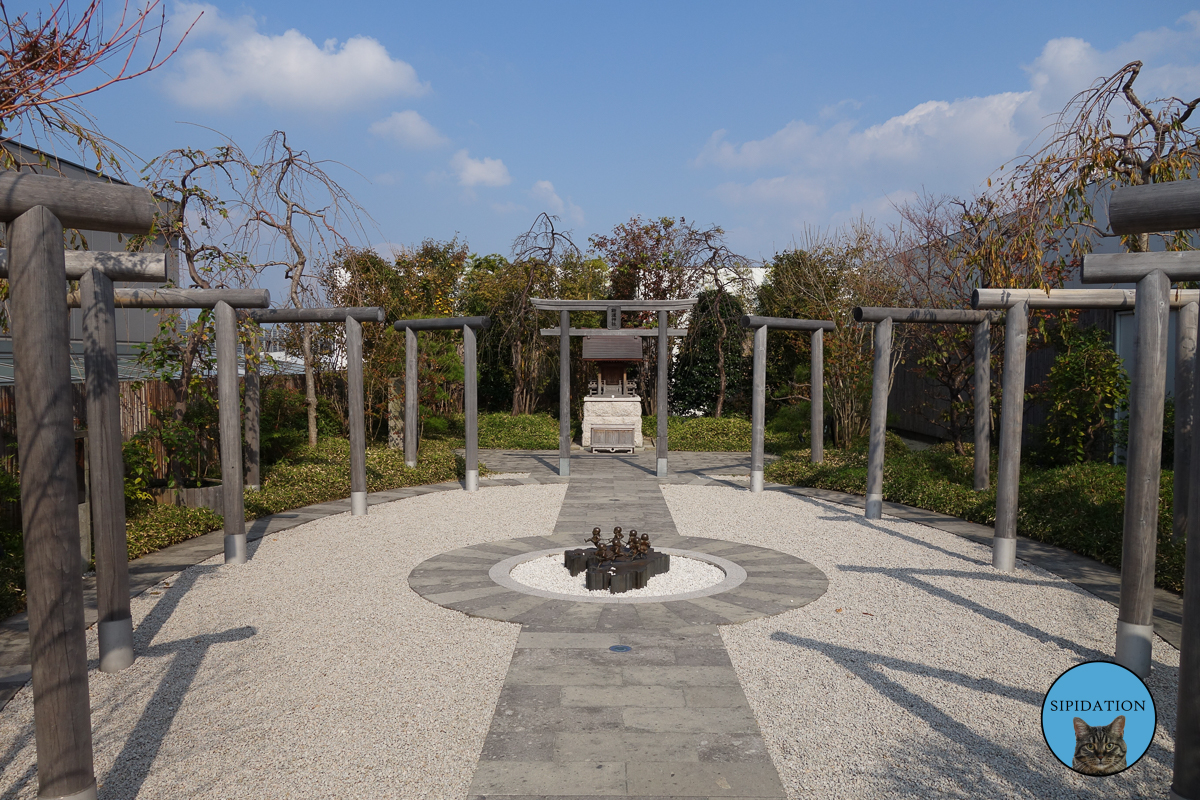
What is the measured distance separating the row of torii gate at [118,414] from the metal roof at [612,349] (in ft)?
23.2

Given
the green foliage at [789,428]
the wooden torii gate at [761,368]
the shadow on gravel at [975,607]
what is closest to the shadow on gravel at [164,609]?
the shadow on gravel at [975,607]

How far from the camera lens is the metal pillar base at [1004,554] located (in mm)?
6332

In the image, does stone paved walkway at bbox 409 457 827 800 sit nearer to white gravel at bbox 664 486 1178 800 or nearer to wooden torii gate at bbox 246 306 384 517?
white gravel at bbox 664 486 1178 800

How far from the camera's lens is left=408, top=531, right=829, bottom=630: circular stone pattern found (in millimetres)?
Answer: 5152

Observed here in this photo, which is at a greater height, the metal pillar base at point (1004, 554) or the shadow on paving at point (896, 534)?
the metal pillar base at point (1004, 554)

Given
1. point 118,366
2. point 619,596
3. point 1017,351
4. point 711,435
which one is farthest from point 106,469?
point 711,435

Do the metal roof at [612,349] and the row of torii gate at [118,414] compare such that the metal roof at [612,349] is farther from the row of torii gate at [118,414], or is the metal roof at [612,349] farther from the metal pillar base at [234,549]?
the metal pillar base at [234,549]

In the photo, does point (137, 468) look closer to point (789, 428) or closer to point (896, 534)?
point (896, 534)

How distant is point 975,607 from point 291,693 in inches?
176

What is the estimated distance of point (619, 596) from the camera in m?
5.69

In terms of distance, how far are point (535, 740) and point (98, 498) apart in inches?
114

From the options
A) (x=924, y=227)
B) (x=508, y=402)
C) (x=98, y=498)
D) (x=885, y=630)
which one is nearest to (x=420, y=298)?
(x=508, y=402)

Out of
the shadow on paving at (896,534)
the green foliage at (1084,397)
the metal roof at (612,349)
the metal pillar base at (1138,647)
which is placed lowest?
the shadow on paving at (896,534)

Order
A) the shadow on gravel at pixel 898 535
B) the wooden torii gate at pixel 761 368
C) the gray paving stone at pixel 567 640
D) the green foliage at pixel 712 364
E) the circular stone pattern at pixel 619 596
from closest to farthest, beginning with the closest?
the gray paving stone at pixel 567 640 < the circular stone pattern at pixel 619 596 < the shadow on gravel at pixel 898 535 < the wooden torii gate at pixel 761 368 < the green foliage at pixel 712 364
